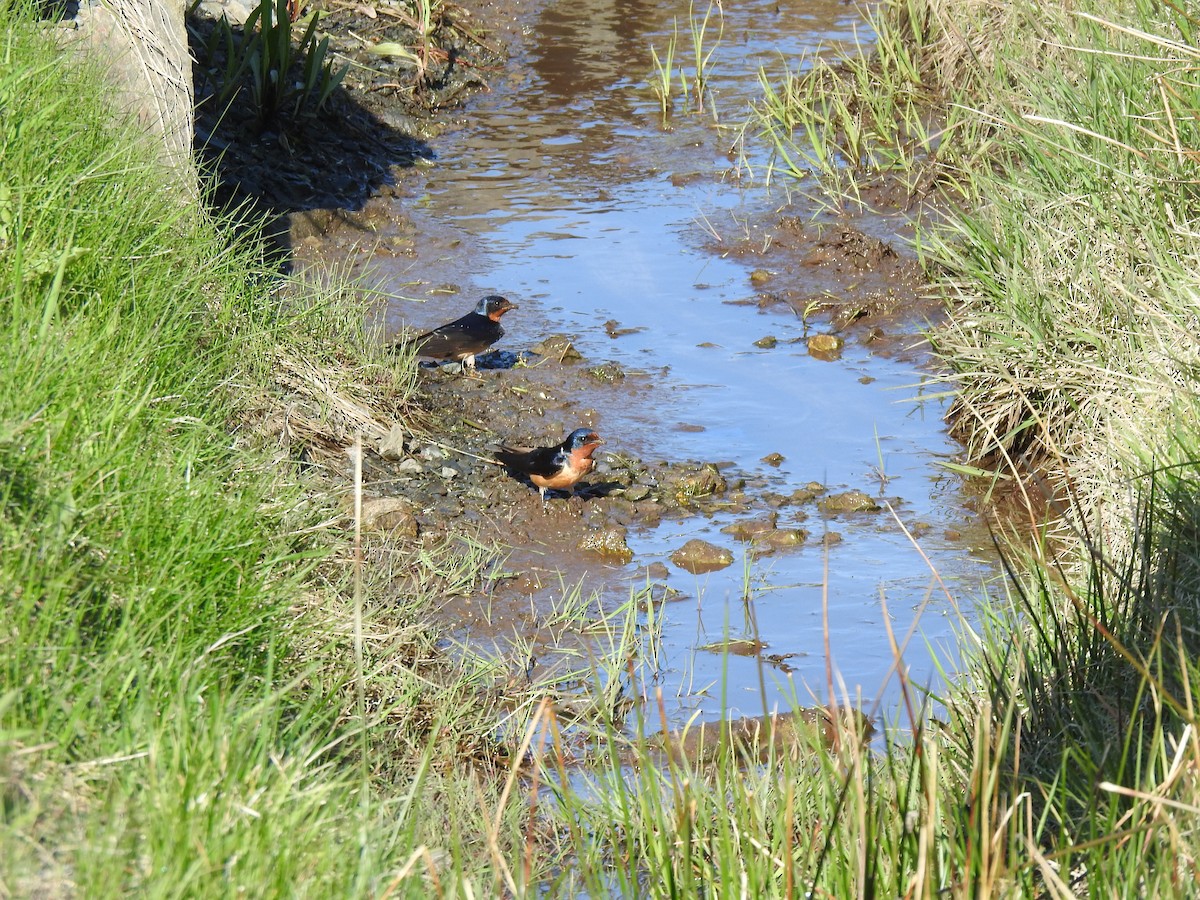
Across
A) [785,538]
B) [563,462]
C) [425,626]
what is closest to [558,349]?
[563,462]

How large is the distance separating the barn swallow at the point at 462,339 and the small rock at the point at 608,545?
1540 millimetres

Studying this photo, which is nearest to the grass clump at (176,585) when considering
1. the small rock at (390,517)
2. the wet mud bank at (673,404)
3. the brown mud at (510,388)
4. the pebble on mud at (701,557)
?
the small rock at (390,517)

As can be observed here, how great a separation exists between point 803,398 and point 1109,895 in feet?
14.8

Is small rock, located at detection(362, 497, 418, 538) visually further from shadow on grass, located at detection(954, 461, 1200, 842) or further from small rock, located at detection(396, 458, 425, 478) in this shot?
shadow on grass, located at detection(954, 461, 1200, 842)

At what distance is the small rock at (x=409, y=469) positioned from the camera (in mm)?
5596

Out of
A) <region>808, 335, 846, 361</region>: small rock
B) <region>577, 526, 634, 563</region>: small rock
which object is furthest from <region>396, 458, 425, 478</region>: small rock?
<region>808, 335, 846, 361</region>: small rock

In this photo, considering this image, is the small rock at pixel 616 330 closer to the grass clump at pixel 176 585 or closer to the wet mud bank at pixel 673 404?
the wet mud bank at pixel 673 404

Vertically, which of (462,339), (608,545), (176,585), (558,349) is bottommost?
(608,545)

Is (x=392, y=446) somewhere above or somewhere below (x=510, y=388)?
above

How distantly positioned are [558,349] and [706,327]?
89 centimetres

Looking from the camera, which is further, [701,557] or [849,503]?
[849,503]

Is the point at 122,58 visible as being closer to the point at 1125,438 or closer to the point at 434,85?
the point at 1125,438

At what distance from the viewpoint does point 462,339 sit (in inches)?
260

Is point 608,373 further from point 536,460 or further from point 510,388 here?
point 536,460
